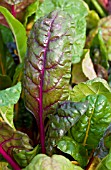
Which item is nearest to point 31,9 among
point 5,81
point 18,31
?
point 18,31

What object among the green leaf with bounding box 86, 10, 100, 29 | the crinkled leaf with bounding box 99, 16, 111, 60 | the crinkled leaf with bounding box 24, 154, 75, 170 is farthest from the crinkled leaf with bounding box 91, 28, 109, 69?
the crinkled leaf with bounding box 24, 154, 75, 170

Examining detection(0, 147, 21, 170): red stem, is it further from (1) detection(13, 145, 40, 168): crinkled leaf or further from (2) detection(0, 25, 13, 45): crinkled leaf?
(2) detection(0, 25, 13, 45): crinkled leaf

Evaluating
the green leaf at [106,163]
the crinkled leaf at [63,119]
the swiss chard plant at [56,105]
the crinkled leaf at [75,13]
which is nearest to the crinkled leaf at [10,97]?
the swiss chard plant at [56,105]

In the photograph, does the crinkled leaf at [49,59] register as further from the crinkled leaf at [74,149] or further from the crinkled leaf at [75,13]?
the crinkled leaf at [75,13]

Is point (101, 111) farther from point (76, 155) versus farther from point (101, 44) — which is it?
point (101, 44)

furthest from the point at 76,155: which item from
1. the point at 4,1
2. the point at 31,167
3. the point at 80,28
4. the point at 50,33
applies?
the point at 4,1
